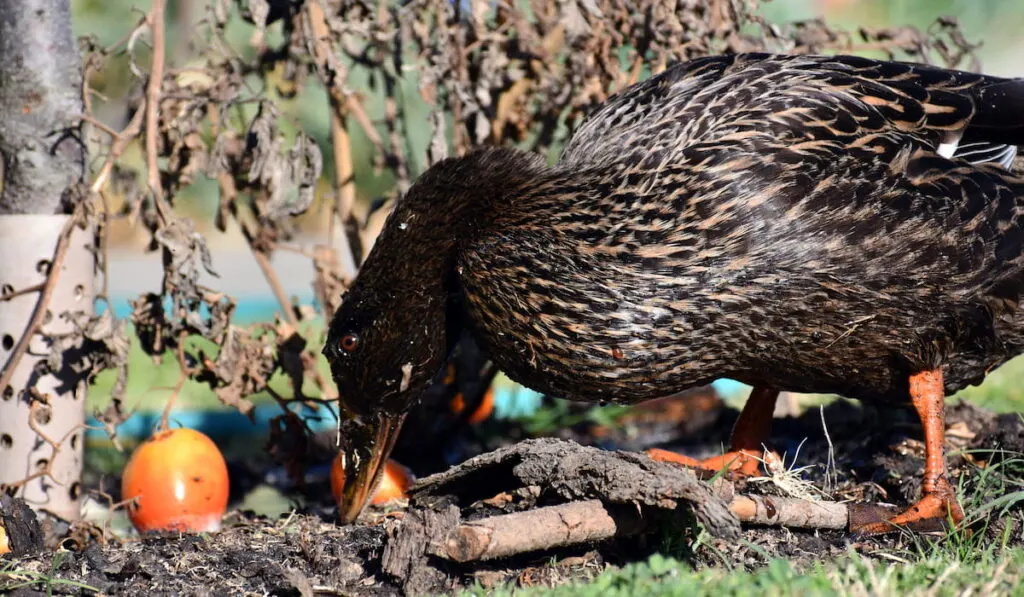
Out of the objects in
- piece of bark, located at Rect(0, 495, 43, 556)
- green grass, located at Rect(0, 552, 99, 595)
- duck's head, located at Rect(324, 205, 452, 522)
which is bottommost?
green grass, located at Rect(0, 552, 99, 595)

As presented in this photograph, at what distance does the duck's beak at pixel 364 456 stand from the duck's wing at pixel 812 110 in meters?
1.23

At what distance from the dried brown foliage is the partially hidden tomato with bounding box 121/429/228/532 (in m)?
0.21

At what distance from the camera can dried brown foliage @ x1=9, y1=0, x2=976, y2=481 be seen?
4.68 m

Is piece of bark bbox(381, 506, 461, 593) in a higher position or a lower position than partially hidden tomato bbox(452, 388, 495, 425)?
lower

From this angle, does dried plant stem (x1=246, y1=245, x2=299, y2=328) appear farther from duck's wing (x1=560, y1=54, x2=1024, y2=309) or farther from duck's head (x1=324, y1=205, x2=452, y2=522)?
duck's wing (x1=560, y1=54, x2=1024, y2=309)

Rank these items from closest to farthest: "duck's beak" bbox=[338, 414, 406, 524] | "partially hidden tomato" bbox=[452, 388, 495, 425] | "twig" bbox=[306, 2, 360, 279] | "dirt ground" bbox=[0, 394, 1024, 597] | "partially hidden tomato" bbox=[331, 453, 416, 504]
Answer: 1. "dirt ground" bbox=[0, 394, 1024, 597]
2. "duck's beak" bbox=[338, 414, 406, 524]
3. "partially hidden tomato" bbox=[331, 453, 416, 504]
4. "twig" bbox=[306, 2, 360, 279]
5. "partially hidden tomato" bbox=[452, 388, 495, 425]

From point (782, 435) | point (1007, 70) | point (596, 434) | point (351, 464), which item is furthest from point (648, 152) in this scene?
point (1007, 70)

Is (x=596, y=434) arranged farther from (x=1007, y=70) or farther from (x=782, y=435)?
(x=1007, y=70)

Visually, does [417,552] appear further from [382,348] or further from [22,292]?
[22,292]

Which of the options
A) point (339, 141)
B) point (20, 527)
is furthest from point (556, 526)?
point (339, 141)

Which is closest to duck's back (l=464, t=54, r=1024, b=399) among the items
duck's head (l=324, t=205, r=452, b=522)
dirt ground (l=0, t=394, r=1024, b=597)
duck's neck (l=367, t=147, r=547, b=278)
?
duck's neck (l=367, t=147, r=547, b=278)

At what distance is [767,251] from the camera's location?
3.87 metres

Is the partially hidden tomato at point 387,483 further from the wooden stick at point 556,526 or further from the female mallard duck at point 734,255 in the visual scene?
the wooden stick at point 556,526

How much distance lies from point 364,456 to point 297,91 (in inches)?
84.6
